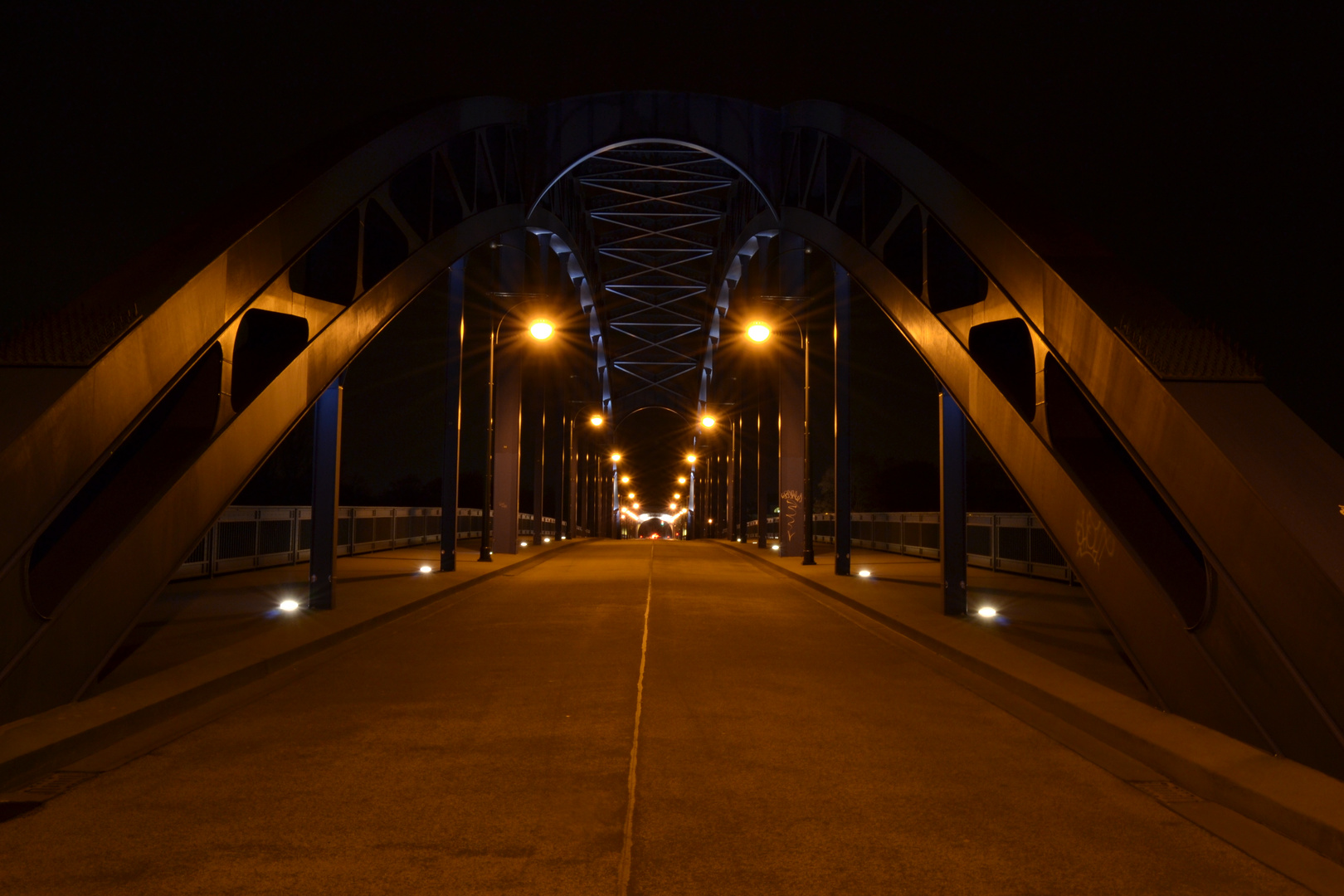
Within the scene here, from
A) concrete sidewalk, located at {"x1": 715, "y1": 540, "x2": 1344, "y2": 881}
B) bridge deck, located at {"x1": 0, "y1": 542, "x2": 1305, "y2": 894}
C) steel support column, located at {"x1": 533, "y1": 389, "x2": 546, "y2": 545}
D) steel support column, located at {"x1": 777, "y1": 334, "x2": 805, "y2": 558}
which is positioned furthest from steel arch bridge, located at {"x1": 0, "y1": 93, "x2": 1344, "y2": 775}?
steel support column, located at {"x1": 533, "y1": 389, "x2": 546, "y2": 545}

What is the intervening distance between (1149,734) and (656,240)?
42525mm

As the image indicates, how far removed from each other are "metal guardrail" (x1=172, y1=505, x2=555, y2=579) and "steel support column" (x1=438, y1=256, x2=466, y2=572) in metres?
2.23

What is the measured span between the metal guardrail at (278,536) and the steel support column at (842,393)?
32.5 feet

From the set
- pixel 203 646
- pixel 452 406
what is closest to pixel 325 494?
pixel 203 646

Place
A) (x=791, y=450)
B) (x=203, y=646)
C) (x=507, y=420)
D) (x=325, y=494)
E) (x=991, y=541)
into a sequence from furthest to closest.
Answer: (x=507, y=420)
(x=791, y=450)
(x=991, y=541)
(x=325, y=494)
(x=203, y=646)

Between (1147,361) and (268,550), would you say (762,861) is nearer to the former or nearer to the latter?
(1147,361)

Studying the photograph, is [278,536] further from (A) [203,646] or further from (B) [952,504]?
(B) [952,504]

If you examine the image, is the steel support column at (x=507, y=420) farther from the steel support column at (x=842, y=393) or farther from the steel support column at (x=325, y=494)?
the steel support column at (x=325, y=494)

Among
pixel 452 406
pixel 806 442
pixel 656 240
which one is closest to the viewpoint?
pixel 452 406

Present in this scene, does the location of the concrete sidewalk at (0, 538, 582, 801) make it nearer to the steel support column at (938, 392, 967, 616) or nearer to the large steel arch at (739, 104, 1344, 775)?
the large steel arch at (739, 104, 1344, 775)

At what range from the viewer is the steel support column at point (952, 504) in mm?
12680

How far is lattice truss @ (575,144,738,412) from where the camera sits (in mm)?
36281

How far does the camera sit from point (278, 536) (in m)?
21.9

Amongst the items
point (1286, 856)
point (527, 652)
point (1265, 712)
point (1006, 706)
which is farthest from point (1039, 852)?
point (527, 652)
